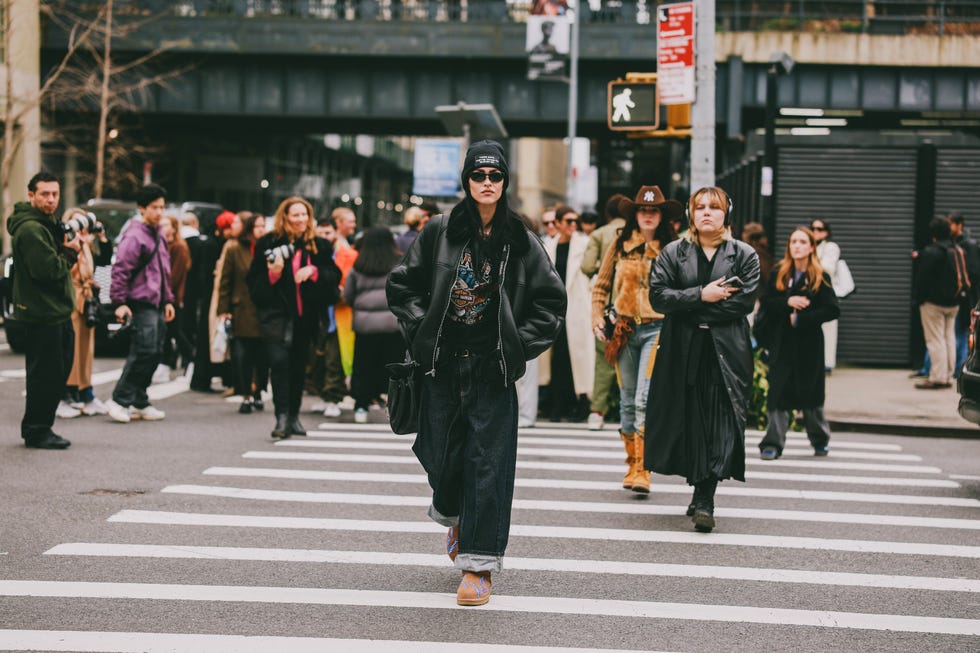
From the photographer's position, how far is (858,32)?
30812 millimetres

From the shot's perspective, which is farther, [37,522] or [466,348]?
[37,522]

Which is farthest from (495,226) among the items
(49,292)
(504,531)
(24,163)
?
(24,163)

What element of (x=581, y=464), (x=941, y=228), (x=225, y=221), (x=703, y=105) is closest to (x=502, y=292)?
(x=581, y=464)

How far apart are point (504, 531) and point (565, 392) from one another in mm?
7117

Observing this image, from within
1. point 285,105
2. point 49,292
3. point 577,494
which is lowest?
point 577,494

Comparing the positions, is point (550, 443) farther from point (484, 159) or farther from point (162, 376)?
point (162, 376)

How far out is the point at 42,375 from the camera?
380 inches

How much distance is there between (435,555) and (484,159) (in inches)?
86.6

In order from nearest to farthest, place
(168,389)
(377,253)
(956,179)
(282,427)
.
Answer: (282,427) < (377,253) < (168,389) < (956,179)

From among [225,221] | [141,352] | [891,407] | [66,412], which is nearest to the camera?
[141,352]

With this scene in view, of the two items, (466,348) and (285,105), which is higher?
(285,105)

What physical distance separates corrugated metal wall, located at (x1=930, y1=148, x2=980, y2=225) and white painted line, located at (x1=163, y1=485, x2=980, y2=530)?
10551mm

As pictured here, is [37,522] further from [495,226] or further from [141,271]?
[141,271]

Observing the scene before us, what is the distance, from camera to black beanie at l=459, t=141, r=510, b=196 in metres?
5.59
